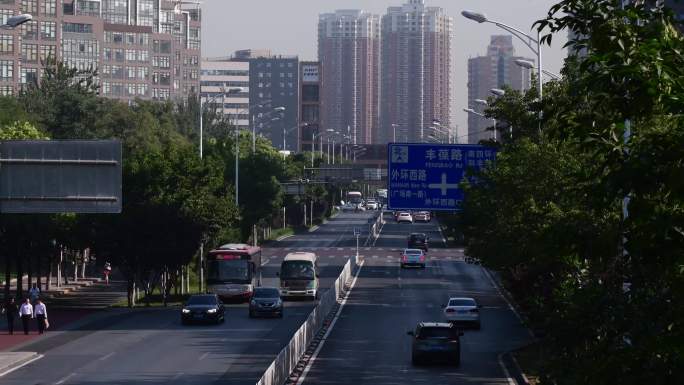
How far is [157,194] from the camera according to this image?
60.2m

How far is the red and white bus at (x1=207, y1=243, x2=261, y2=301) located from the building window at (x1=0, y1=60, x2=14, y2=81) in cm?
7317

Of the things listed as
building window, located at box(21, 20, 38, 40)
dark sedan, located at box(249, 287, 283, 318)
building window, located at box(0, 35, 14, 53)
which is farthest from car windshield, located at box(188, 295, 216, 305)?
building window, located at box(21, 20, 38, 40)

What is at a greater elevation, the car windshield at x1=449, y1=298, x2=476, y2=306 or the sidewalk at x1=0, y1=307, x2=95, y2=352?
the car windshield at x1=449, y1=298, x2=476, y2=306

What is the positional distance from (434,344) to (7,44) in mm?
96343

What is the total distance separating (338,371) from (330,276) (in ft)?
150

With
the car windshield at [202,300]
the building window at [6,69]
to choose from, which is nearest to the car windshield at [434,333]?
the car windshield at [202,300]

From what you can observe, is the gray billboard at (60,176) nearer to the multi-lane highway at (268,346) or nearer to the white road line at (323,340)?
the multi-lane highway at (268,346)

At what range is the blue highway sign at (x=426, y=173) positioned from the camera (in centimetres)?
4275

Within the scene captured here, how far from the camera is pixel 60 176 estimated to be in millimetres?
33531

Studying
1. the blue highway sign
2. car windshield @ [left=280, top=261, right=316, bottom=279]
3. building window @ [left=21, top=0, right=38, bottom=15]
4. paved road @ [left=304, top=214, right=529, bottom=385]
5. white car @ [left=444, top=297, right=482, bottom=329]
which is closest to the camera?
paved road @ [left=304, top=214, right=529, bottom=385]

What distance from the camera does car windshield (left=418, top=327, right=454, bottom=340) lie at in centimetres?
3775

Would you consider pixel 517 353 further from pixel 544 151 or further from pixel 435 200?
pixel 544 151

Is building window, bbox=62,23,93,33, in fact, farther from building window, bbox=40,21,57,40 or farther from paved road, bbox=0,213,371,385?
paved road, bbox=0,213,371,385

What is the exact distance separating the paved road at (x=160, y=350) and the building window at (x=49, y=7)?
10446cm
